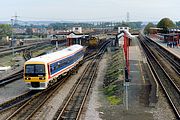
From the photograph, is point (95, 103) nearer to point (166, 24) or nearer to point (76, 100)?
point (76, 100)

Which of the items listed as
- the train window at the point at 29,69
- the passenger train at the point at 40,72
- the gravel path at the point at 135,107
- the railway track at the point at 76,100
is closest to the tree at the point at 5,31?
the railway track at the point at 76,100

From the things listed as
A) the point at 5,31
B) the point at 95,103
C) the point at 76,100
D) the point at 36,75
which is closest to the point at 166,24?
the point at 5,31

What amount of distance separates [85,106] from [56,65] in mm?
7644

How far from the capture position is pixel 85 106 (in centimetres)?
2044

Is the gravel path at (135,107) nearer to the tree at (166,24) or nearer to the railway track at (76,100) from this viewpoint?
the railway track at (76,100)

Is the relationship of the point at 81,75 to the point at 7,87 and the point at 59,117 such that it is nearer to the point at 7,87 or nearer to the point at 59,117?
the point at 7,87

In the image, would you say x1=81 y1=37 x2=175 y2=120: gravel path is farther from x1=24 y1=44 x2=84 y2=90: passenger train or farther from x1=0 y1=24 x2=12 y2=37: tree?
x1=0 y1=24 x2=12 y2=37: tree

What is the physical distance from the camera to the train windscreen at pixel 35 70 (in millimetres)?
24594

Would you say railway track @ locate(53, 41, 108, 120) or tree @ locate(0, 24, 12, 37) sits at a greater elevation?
tree @ locate(0, 24, 12, 37)

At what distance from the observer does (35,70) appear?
81.0ft

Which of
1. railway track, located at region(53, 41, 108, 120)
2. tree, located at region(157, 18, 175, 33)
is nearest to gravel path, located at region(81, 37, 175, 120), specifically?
railway track, located at region(53, 41, 108, 120)

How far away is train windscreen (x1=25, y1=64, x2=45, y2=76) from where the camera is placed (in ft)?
80.7

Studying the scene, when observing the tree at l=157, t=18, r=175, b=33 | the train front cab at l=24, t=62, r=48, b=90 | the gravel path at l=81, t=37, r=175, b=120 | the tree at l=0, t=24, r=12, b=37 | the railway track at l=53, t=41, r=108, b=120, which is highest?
the tree at l=157, t=18, r=175, b=33

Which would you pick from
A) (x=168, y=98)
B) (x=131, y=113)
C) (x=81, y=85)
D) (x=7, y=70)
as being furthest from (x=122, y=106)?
(x=7, y=70)
